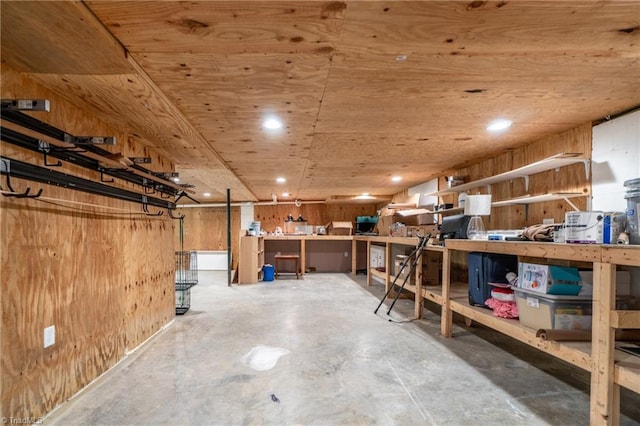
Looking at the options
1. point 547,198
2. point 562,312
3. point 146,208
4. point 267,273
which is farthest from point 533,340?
point 267,273

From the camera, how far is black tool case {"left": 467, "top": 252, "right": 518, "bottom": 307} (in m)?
2.54

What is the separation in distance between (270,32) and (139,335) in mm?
2681

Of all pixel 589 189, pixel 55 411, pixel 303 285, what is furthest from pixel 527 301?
pixel 303 285

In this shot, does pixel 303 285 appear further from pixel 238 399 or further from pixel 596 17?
pixel 596 17

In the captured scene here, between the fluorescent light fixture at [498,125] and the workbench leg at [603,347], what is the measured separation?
4.67ft

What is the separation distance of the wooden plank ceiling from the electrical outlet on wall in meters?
1.33

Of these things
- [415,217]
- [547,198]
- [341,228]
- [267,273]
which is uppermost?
[547,198]

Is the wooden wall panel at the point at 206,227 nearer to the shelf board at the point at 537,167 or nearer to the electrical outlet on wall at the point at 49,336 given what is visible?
the shelf board at the point at 537,167

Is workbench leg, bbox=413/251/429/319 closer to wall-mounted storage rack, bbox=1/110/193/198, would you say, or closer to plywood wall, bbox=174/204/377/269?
wall-mounted storage rack, bbox=1/110/193/198

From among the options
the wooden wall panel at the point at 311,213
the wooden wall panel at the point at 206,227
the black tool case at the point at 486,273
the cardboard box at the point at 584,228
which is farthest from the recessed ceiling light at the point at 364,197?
the cardboard box at the point at 584,228

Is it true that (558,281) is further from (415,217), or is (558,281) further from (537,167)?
(415,217)

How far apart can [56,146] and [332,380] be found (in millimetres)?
2203

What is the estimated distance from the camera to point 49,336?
162cm

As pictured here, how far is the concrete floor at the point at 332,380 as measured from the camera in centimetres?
165
